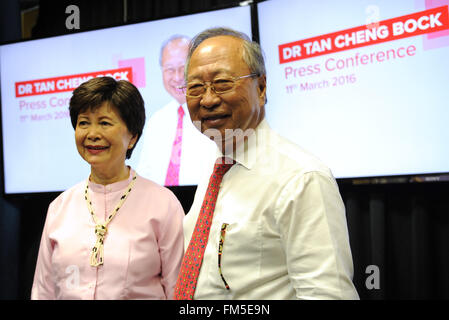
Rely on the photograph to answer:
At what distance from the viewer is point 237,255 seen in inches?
48.5

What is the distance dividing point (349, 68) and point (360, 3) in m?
0.32

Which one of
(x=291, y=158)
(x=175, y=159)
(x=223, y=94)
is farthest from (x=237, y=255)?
(x=175, y=159)

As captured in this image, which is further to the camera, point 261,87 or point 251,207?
point 261,87

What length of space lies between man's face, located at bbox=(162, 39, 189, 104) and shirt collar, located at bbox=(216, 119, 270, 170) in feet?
4.49

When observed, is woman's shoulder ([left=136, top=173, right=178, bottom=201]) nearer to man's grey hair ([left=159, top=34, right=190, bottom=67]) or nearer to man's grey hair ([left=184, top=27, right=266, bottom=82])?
man's grey hair ([left=184, top=27, right=266, bottom=82])

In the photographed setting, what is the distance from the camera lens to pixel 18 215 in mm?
3307

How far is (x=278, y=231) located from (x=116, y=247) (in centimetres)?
58

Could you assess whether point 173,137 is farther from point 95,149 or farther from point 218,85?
point 218,85

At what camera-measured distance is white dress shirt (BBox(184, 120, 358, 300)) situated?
44.2 inches

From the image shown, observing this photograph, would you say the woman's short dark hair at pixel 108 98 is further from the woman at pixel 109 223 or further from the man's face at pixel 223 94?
the man's face at pixel 223 94

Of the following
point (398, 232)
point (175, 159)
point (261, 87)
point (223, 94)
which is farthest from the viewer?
point (175, 159)

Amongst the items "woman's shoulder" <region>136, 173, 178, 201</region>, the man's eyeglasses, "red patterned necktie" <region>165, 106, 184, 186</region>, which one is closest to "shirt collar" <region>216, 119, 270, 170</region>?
the man's eyeglasses

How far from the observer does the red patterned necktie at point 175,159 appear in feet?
8.80

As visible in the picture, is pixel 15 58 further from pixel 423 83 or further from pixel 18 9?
pixel 423 83
